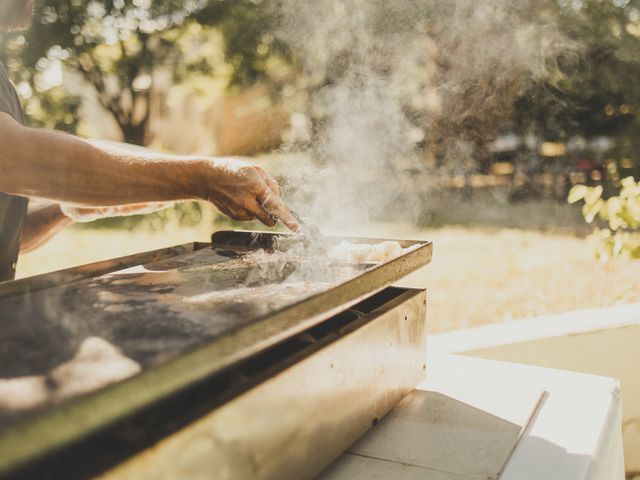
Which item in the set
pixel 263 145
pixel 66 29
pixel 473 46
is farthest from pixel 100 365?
pixel 66 29

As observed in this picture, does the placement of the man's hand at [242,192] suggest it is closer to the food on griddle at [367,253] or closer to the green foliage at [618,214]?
the food on griddle at [367,253]

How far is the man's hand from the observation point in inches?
77.6

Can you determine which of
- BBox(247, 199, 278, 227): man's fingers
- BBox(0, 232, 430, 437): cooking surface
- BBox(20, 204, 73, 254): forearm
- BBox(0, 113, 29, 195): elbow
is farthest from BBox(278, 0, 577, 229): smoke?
BBox(0, 113, 29, 195): elbow

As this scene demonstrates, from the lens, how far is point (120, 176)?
1848mm

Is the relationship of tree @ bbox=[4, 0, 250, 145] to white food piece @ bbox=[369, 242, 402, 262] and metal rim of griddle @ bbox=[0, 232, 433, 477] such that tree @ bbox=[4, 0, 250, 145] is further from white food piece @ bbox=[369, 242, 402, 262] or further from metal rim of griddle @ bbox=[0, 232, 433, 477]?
metal rim of griddle @ bbox=[0, 232, 433, 477]

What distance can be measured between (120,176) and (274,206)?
20.5 inches

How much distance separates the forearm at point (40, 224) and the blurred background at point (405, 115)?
4.23 feet

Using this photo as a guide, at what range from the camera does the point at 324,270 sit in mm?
1880

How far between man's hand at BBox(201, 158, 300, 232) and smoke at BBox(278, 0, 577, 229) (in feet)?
3.73

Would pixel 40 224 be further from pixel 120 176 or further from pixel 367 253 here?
pixel 367 253

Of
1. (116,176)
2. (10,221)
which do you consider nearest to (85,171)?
(116,176)

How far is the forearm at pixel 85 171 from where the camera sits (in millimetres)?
1704

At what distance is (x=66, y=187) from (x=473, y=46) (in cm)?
646

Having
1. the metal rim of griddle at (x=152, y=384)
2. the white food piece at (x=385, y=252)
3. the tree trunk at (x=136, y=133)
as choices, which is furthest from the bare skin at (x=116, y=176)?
the tree trunk at (x=136, y=133)
